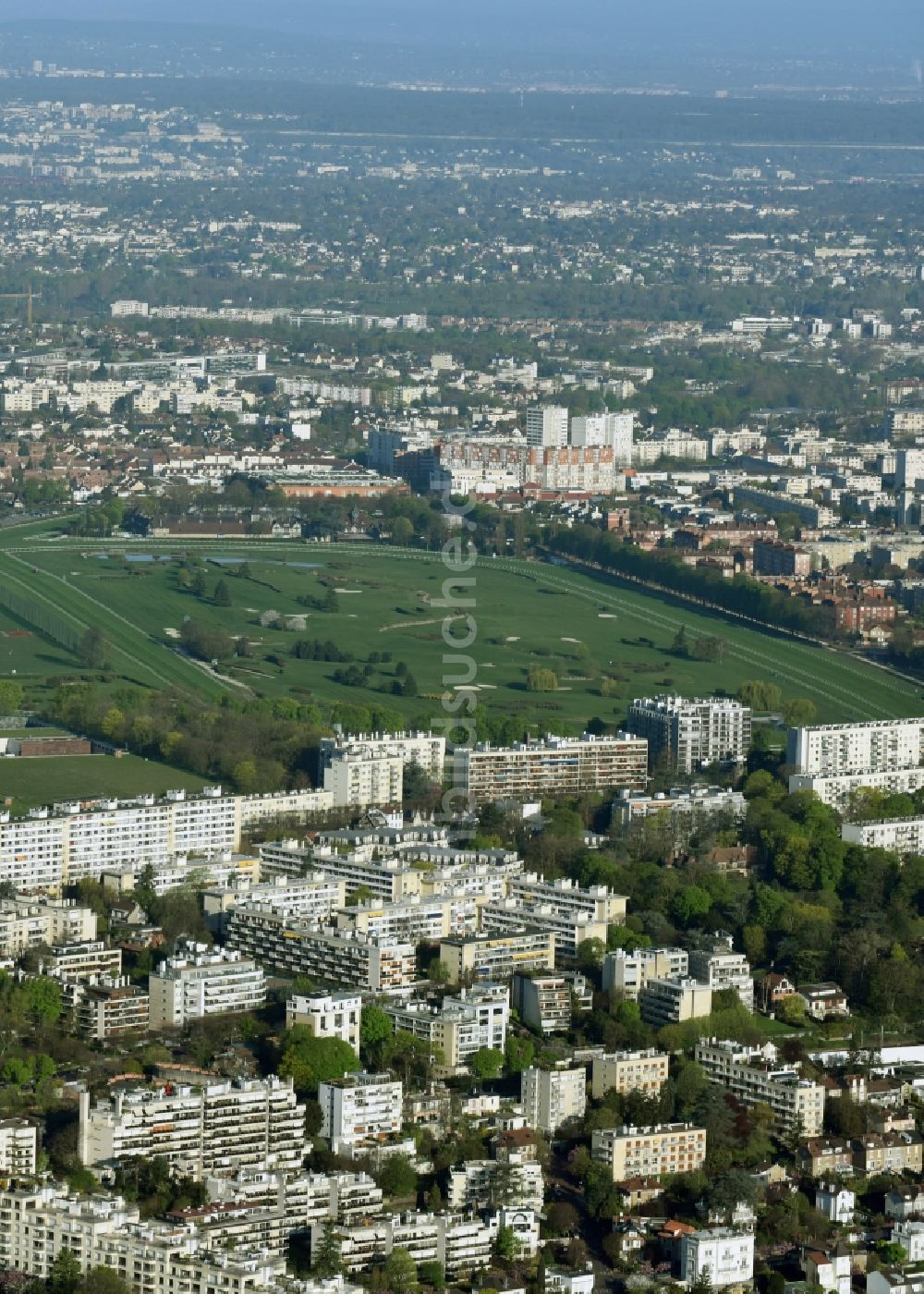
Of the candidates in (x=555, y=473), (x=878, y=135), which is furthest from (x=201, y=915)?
(x=878, y=135)

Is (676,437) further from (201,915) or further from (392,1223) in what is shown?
(392,1223)

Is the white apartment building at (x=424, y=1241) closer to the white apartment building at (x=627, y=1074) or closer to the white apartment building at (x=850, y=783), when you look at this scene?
the white apartment building at (x=627, y=1074)

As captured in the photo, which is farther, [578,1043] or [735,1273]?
[578,1043]

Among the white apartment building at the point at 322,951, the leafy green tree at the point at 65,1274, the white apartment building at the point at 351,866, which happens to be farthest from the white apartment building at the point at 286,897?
the leafy green tree at the point at 65,1274

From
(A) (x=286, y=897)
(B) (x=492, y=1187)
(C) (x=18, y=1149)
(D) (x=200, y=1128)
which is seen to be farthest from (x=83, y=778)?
(B) (x=492, y=1187)

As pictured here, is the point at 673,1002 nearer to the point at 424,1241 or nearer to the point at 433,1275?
the point at 424,1241

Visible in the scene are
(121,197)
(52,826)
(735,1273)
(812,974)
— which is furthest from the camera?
(121,197)

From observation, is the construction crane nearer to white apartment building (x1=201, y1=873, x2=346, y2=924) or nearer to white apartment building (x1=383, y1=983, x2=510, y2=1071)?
white apartment building (x1=201, y1=873, x2=346, y2=924)
